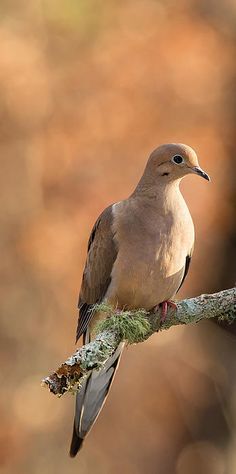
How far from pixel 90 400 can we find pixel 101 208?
338 centimetres

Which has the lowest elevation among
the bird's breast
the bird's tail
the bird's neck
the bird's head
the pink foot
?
the bird's tail

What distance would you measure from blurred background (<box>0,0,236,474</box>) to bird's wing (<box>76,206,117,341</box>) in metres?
2.80

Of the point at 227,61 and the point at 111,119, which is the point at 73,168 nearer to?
the point at 111,119

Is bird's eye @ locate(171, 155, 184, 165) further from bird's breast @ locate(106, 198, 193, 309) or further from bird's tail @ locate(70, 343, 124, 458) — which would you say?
bird's tail @ locate(70, 343, 124, 458)

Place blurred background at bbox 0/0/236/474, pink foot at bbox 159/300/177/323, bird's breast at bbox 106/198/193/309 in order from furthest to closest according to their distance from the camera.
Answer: blurred background at bbox 0/0/236/474, bird's breast at bbox 106/198/193/309, pink foot at bbox 159/300/177/323

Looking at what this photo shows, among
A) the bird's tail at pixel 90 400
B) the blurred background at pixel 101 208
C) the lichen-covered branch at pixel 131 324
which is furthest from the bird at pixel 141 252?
the blurred background at pixel 101 208

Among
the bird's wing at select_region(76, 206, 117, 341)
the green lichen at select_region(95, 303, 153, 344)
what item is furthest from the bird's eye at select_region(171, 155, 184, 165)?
the green lichen at select_region(95, 303, 153, 344)

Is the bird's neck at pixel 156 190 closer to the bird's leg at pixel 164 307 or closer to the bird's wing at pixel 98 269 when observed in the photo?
the bird's wing at pixel 98 269

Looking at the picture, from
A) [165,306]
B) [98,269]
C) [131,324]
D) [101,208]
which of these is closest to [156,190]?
[98,269]

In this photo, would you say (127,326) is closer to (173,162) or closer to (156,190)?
(156,190)

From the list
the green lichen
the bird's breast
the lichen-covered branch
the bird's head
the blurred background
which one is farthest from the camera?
the blurred background

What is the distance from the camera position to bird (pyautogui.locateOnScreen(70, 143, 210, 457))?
4.84m

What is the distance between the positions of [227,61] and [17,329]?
3.29 meters

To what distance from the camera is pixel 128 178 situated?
843cm
